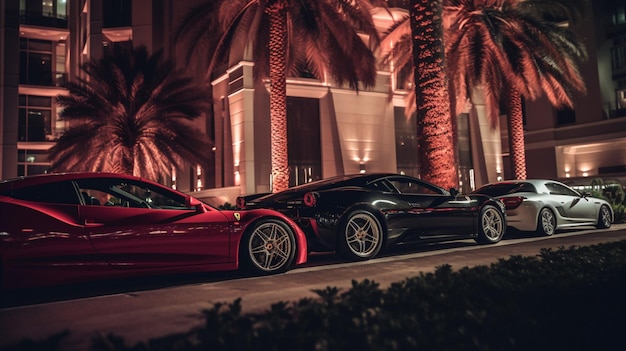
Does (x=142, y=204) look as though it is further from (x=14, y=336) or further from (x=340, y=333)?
(x=340, y=333)

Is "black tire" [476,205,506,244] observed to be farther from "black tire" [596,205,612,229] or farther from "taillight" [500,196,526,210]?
"black tire" [596,205,612,229]

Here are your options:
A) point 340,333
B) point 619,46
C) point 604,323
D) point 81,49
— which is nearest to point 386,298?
point 340,333

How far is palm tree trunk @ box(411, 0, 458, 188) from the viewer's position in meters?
12.0

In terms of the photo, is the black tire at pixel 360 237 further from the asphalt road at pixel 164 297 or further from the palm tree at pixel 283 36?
the palm tree at pixel 283 36

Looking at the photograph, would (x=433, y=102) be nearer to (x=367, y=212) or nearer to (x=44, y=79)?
(x=367, y=212)

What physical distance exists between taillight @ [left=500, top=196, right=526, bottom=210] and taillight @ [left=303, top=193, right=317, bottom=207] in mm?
5217

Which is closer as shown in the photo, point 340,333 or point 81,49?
point 340,333

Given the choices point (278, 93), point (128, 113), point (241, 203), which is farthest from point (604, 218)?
point (128, 113)

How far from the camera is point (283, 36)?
16766 millimetres

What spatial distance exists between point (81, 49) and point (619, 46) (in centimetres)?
4016

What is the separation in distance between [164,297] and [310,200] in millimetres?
2520

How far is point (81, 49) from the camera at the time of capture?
115 ft

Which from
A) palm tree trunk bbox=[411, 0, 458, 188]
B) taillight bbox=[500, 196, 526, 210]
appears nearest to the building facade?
palm tree trunk bbox=[411, 0, 458, 188]

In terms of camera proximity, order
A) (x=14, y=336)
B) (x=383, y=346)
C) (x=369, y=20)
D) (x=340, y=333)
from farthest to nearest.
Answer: (x=369, y=20) < (x=14, y=336) < (x=340, y=333) < (x=383, y=346)
